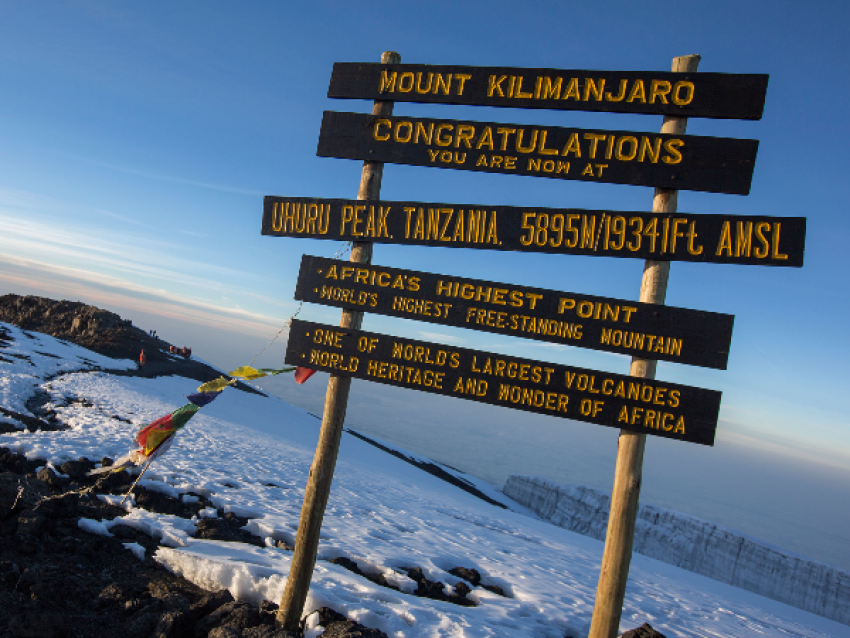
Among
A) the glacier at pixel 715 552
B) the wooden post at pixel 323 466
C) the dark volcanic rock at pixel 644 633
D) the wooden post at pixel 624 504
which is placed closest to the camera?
the wooden post at pixel 624 504

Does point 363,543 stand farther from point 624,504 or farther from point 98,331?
point 98,331

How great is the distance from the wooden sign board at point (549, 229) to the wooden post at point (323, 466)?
300mm

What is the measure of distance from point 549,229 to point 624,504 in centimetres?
265

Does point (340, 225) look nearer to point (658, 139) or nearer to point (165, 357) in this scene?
point (658, 139)

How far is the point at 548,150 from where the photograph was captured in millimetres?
4820

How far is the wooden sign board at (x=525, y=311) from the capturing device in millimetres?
4227

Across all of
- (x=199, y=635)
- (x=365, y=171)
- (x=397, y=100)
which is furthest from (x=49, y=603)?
(x=397, y=100)

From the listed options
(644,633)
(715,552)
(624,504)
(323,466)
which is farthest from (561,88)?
(715,552)

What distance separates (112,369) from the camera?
22859mm

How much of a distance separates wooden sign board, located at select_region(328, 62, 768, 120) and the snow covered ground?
5.79 m

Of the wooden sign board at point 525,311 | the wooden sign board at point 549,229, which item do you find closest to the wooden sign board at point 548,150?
the wooden sign board at point 549,229

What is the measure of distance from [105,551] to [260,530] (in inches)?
88.8

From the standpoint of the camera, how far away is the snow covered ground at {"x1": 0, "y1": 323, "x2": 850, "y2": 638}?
19.4 feet

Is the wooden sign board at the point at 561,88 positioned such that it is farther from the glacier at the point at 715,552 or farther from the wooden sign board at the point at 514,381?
the glacier at the point at 715,552
